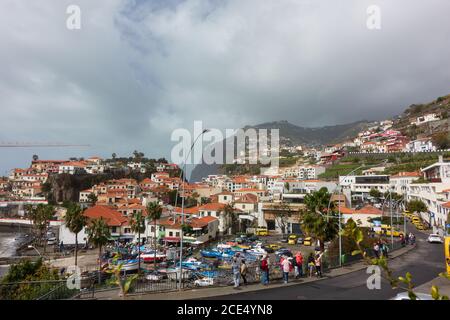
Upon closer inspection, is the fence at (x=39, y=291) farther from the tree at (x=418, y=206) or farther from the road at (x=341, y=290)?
the tree at (x=418, y=206)

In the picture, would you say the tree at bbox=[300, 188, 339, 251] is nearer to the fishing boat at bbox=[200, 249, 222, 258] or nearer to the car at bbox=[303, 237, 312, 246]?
the fishing boat at bbox=[200, 249, 222, 258]

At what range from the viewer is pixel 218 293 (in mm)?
10328

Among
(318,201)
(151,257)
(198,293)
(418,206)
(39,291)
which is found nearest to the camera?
(39,291)

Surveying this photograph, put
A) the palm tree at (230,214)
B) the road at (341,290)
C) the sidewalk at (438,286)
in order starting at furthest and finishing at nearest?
the palm tree at (230,214) → the sidewalk at (438,286) → the road at (341,290)

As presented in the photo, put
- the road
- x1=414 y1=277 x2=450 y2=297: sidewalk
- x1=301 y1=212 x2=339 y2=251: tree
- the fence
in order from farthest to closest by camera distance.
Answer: x1=301 y1=212 x2=339 y2=251: tree, x1=414 y1=277 x2=450 y2=297: sidewalk, the road, the fence

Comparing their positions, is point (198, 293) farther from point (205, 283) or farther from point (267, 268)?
point (267, 268)

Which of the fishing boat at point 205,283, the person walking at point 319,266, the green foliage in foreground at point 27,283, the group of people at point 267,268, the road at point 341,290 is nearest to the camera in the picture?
the green foliage in foreground at point 27,283

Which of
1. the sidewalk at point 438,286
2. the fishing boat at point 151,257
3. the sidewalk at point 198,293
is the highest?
the sidewalk at point 198,293

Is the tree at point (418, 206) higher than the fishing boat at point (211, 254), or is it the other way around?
the tree at point (418, 206)

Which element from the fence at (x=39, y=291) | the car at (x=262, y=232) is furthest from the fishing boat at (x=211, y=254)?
the fence at (x=39, y=291)

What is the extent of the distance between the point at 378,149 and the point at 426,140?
80.0 ft

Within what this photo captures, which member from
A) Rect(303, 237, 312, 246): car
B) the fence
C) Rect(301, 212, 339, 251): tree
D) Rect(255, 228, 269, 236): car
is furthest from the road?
Rect(255, 228, 269, 236): car

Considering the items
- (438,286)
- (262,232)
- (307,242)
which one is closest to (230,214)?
(262,232)
